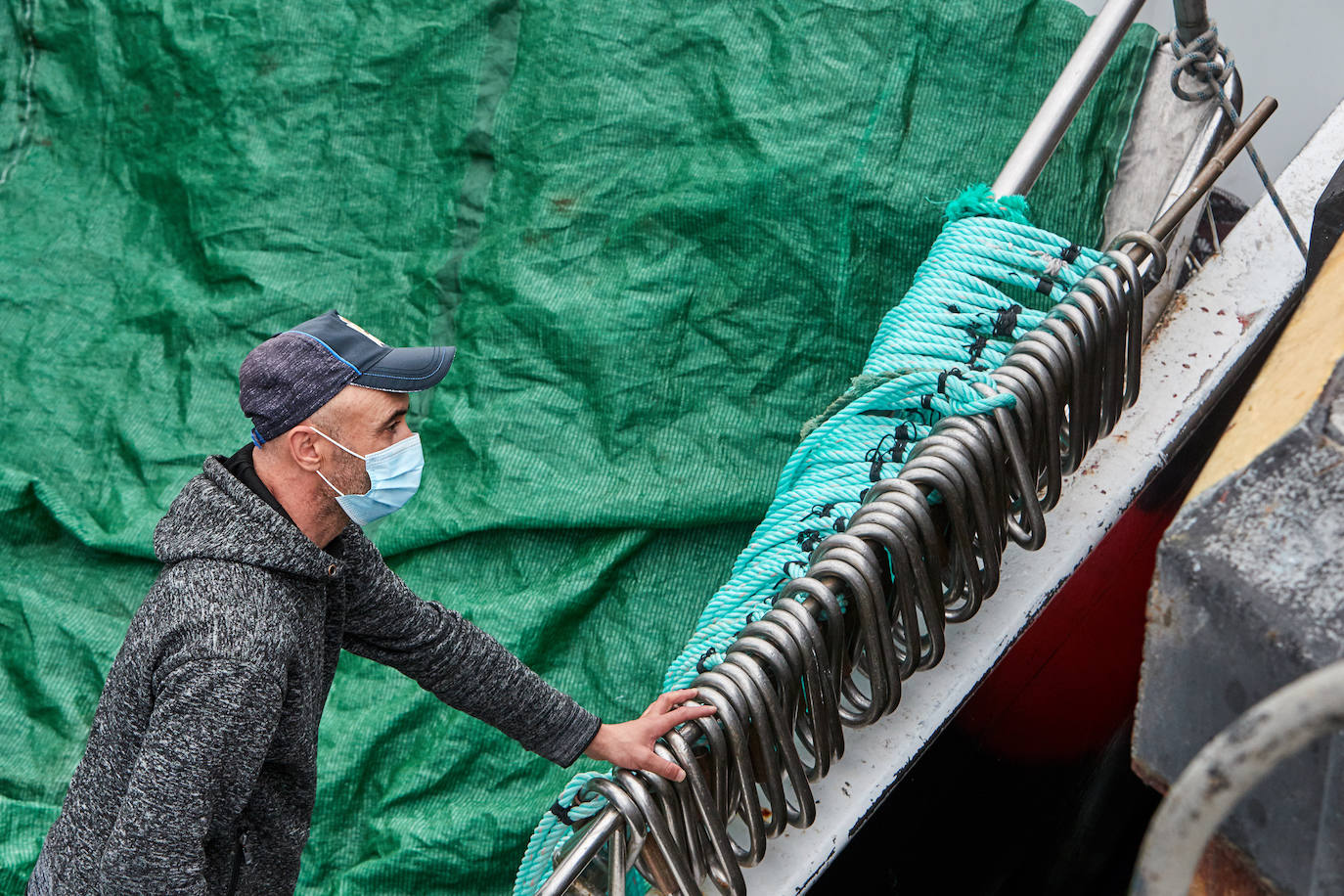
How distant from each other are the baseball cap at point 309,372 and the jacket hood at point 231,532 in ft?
0.33

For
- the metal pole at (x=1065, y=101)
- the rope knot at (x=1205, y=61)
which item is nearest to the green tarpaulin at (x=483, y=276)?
the rope knot at (x=1205, y=61)

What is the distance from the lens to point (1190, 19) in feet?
6.44

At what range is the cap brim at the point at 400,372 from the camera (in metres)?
1.53

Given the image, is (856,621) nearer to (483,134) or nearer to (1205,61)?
(1205,61)

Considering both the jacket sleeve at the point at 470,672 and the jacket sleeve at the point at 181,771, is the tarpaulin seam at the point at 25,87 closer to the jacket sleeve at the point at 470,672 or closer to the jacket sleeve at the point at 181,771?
the jacket sleeve at the point at 470,672

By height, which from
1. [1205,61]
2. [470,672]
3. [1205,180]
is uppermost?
[1205,61]

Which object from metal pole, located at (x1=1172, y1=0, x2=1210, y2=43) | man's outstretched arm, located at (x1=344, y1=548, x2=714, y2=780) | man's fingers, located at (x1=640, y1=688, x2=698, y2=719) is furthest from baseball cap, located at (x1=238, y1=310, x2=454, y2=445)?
metal pole, located at (x1=1172, y1=0, x2=1210, y2=43)

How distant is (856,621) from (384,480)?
2.25 feet

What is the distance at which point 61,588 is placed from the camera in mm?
2623

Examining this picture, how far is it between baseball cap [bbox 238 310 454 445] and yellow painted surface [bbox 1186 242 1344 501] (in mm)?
1005

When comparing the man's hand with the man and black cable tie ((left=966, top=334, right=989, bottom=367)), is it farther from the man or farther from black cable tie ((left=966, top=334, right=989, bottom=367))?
black cable tie ((left=966, top=334, right=989, bottom=367))

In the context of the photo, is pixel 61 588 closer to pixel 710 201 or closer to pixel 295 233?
pixel 295 233

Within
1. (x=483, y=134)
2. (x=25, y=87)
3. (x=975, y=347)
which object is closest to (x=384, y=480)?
(x=975, y=347)

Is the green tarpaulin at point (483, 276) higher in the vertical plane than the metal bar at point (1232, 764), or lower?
Result: lower
